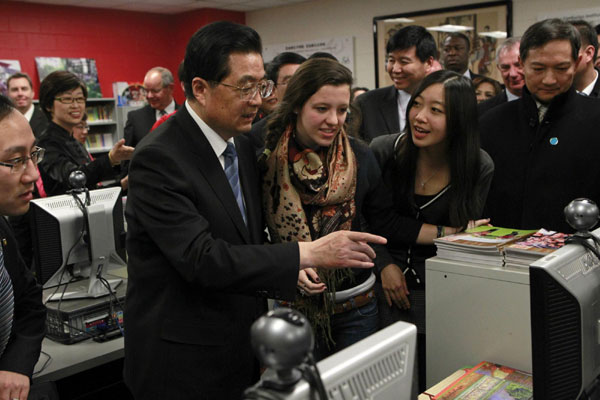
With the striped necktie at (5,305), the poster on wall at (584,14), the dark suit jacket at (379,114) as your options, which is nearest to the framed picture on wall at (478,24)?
the poster on wall at (584,14)

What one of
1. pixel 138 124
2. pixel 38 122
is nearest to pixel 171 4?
pixel 38 122

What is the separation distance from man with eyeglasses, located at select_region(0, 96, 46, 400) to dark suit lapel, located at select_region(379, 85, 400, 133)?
1.92 m

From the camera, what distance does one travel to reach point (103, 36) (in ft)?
26.2

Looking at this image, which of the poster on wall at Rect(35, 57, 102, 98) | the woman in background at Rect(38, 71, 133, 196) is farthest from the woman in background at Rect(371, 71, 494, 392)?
the poster on wall at Rect(35, 57, 102, 98)

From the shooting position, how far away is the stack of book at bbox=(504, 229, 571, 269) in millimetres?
1329

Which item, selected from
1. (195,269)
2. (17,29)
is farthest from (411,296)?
(17,29)

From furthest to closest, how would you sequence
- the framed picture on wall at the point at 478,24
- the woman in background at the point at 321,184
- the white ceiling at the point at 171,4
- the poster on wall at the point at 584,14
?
the white ceiling at the point at 171,4, the framed picture on wall at the point at 478,24, the poster on wall at the point at 584,14, the woman in background at the point at 321,184

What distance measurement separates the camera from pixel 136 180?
1305 millimetres

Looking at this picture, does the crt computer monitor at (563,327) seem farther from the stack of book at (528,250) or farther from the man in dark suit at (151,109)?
the man in dark suit at (151,109)

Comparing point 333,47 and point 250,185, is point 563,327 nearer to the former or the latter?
point 250,185

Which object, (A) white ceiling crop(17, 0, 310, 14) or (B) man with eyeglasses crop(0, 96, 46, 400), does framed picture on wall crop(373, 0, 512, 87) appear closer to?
(A) white ceiling crop(17, 0, 310, 14)

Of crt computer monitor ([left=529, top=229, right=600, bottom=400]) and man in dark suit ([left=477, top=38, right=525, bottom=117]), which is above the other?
man in dark suit ([left=477, top=38, right=525, bottom=117])

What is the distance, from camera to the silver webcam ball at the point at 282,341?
0.57 m

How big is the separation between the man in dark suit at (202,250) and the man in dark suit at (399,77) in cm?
166
